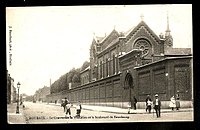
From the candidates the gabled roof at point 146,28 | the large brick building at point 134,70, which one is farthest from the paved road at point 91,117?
the gabled roof at point 146,28

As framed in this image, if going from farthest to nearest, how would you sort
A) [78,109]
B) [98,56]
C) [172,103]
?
[98,56] → [78,109] → [172,103]

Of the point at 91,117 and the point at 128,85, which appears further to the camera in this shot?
the point at 128,85

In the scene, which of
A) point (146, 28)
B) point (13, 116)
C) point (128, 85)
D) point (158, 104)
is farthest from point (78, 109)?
point (146, 28)

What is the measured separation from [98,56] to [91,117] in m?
0.89

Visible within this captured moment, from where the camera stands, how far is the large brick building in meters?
6.75

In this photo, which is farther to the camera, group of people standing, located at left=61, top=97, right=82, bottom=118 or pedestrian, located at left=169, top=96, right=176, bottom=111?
group of people standing, located at left=61, top=97, right=82, bottom=118

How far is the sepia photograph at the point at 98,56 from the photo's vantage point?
266 inches

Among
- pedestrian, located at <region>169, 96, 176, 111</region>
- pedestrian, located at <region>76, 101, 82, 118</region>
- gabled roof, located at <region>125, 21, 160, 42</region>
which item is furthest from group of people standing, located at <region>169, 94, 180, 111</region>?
pedestrian, located at <region>76, 101, 82, 118</region>

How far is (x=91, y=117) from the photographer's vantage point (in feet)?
22.4

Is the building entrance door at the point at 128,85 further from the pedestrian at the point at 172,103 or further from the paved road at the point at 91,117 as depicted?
the pedestrian at the point at 172,103

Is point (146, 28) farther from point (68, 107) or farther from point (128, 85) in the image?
point (68, 107)

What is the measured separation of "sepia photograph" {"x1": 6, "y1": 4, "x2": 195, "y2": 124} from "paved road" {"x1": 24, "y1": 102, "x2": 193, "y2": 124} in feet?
0.05

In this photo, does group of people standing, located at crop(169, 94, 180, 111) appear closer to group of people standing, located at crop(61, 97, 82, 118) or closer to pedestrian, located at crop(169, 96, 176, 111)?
pedestrian, located at crop(169, 96, 176, 111)
